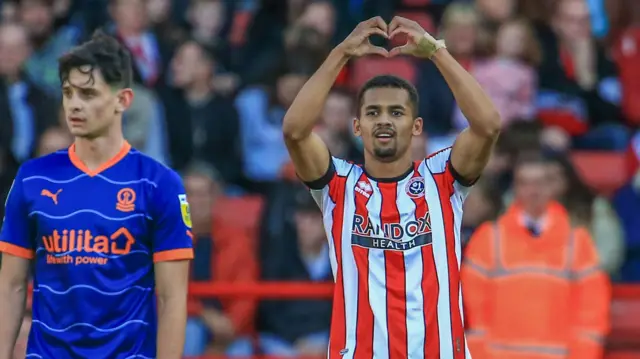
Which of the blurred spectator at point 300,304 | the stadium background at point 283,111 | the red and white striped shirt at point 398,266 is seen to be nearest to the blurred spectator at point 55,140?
→ the stadium background at point 283,111

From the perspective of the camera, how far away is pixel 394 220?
5.36m

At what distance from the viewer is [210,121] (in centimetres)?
998

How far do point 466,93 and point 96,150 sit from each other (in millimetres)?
1473

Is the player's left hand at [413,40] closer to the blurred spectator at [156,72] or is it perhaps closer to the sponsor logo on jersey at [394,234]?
the sponsor logo on jersey at [394,234]

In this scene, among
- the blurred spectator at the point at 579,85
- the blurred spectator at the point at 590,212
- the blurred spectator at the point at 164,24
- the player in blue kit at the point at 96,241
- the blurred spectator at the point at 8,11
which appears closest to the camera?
the player in blue kit at the point at 96,241

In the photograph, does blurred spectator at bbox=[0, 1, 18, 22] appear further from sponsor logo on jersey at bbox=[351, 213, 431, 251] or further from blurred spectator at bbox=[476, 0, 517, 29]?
sponsor logo on jersey at bbox=[351, 213, 431, 251]

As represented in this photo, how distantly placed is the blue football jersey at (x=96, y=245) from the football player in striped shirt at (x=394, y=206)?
621mm

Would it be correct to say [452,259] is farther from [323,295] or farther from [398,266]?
[323,295]

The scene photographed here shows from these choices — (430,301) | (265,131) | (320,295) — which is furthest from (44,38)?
(430,301)

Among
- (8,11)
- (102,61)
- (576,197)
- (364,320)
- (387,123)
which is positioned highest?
(8,11)

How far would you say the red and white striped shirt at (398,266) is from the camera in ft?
17.3

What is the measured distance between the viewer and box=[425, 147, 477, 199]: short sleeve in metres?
5.43

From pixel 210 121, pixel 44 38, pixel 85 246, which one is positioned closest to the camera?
pixel 85 246

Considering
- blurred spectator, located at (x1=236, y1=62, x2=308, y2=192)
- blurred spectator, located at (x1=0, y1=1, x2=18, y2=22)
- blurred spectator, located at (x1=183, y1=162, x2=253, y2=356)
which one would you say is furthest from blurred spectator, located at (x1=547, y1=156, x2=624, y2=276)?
blurred spectator, located at (x1=0, y1=1, x2=18, y2=22)
